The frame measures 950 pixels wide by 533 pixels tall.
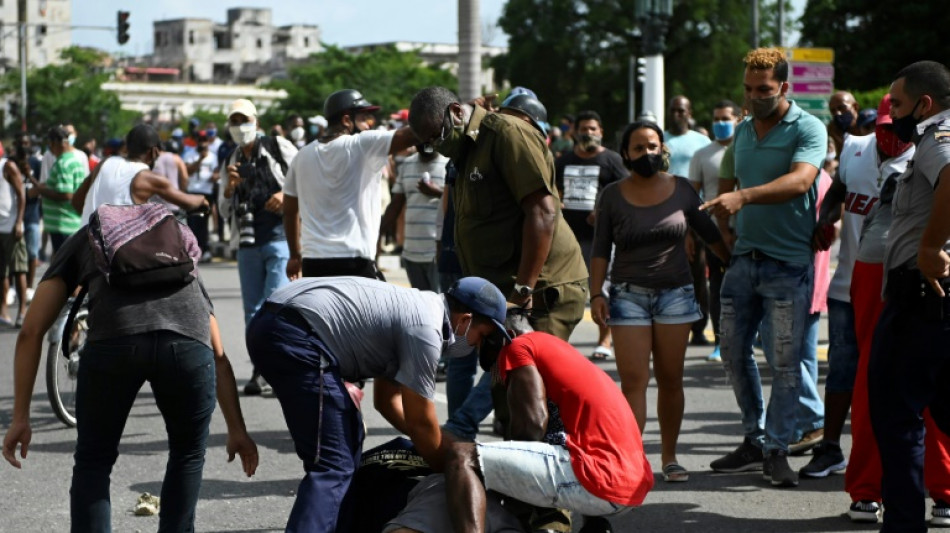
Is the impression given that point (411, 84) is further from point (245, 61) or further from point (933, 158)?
point (245, 61)

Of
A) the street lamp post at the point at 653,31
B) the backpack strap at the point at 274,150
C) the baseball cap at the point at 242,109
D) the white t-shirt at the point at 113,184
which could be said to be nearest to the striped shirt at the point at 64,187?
the baseball cap at the point at 242,109

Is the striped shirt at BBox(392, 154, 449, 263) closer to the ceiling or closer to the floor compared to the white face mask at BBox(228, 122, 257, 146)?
closer to the floor

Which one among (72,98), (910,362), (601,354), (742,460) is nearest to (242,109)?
(601,354)

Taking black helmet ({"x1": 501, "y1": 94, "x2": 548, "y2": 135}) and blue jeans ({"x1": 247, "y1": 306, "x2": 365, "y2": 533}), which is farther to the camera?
black helmet ({"x1": 501, "y1": 94, "x2": 548, "y2": 135})

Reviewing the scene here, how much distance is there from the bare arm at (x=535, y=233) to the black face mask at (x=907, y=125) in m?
1.68

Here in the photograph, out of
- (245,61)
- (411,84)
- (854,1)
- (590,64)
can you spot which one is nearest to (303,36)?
(245,61)

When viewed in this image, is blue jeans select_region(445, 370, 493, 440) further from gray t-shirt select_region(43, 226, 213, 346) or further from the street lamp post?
the street lamp post

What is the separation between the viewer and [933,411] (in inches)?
236

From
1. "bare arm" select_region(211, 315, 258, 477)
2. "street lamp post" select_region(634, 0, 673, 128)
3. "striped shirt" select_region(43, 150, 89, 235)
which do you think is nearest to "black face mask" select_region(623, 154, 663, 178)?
"bare arm" select_region(211, 315, 258, 477)

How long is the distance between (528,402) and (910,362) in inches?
58.8

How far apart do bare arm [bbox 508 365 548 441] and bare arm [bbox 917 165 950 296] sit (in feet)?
5.01

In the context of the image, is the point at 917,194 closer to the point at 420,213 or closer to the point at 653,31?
the point at 420,213

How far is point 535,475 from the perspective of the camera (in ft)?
18.6

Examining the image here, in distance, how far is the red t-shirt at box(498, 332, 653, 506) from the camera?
5680 millimetres
